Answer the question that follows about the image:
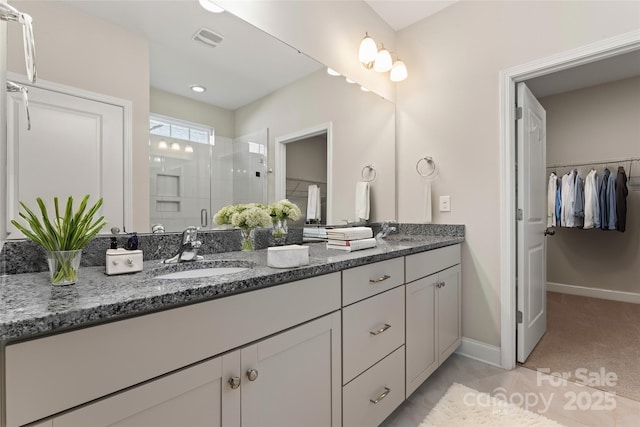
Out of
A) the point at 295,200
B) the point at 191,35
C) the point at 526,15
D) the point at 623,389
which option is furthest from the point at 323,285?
the point at 526,15

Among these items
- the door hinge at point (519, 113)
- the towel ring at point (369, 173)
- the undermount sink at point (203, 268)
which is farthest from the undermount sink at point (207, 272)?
the door hinge at point (519, 113)

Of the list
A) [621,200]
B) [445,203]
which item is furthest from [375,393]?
[621,200]

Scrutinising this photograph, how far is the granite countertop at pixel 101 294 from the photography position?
Result: 56 cm

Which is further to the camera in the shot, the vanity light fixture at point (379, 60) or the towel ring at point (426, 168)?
→ the towel ring at point (426, 168)

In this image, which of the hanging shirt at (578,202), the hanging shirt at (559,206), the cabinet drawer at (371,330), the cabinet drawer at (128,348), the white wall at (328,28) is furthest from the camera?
the hanging shirt at (559,206)

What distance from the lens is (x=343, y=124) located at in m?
2.23

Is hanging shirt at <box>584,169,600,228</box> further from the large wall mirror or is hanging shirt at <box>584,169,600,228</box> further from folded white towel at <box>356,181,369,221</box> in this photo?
the large wall mirror

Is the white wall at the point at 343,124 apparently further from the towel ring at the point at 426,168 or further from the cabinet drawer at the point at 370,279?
the cabinet drawer at the point at 370,279

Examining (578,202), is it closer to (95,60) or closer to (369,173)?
(369,173)

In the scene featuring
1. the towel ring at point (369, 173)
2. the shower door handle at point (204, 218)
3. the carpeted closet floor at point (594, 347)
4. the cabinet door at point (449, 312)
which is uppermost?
the towel ring at point (369, 173)

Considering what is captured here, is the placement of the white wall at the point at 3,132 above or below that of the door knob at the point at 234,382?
above

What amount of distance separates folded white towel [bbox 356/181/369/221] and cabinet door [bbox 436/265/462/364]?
0.73 meters

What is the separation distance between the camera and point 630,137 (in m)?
3.53

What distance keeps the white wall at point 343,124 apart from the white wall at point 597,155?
9.63ft
